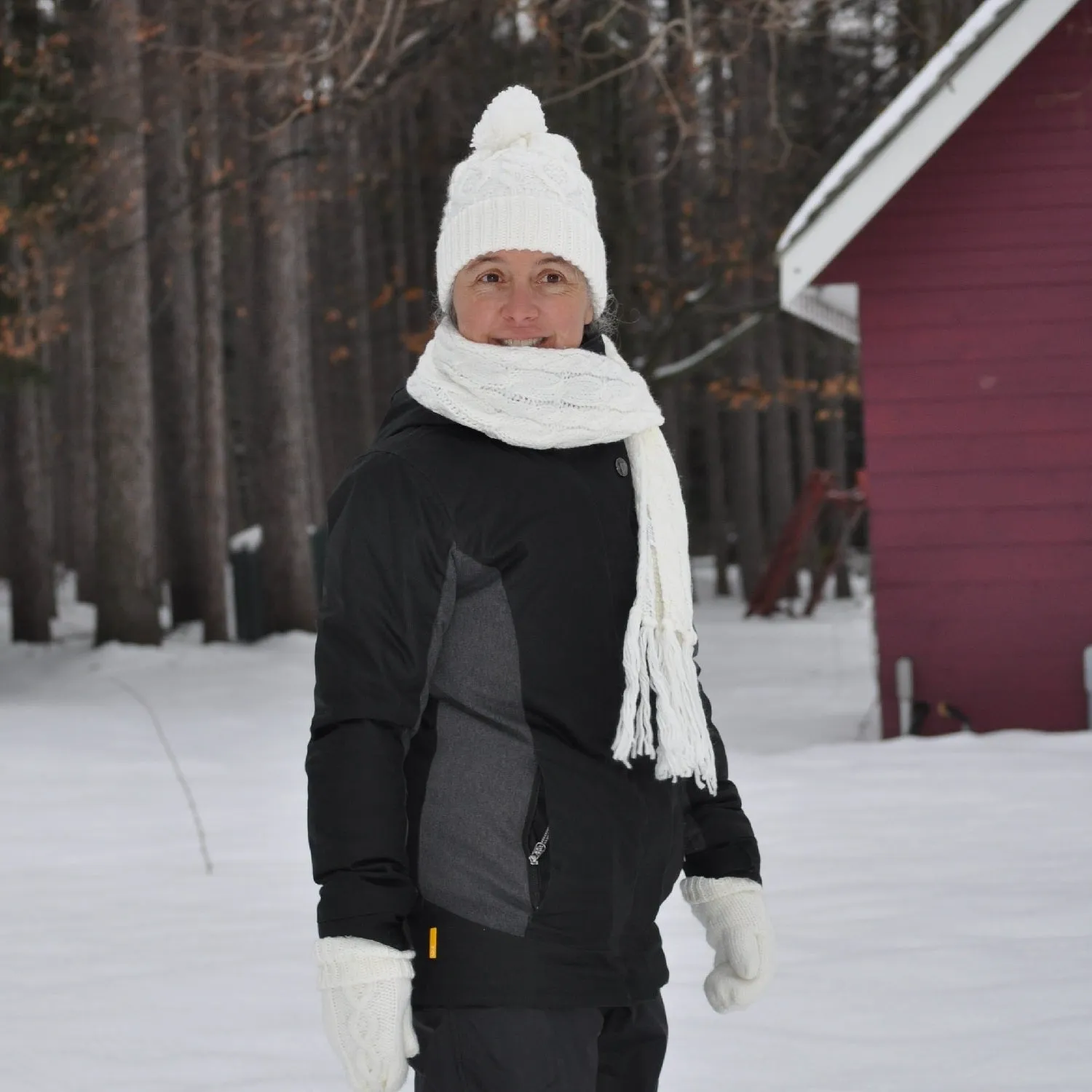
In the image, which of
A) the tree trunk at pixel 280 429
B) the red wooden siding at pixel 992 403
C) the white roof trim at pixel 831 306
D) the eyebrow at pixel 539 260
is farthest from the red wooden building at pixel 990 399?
the tree trunk at pixel 280 429

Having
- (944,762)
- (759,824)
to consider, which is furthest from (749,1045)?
(944,762)

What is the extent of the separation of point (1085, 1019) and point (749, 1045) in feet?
3.13

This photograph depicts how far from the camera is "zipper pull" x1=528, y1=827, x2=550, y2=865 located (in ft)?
8.12

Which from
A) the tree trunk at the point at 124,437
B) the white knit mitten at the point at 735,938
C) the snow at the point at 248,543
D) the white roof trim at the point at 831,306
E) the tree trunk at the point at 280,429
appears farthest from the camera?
the snow at the point at 248,543

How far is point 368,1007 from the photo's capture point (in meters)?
2.36

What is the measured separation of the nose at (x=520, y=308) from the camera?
268 centimetres

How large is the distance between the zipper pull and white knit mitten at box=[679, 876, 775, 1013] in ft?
1.47

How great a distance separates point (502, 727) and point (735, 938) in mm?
569

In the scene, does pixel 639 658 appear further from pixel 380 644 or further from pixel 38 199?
pixel 38 199

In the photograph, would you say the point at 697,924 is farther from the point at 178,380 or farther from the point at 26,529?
the point at 178,380

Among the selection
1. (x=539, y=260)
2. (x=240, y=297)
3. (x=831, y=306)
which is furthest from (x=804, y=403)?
(x=539, y=260)

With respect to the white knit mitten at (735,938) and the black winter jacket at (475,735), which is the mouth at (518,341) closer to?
the black winter jacket at (475,735)

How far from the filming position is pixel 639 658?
256 centimetres

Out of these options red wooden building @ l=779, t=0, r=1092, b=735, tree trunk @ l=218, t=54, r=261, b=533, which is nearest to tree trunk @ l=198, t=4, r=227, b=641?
tree trunk @ l=218, t=54, r=261, b=533
